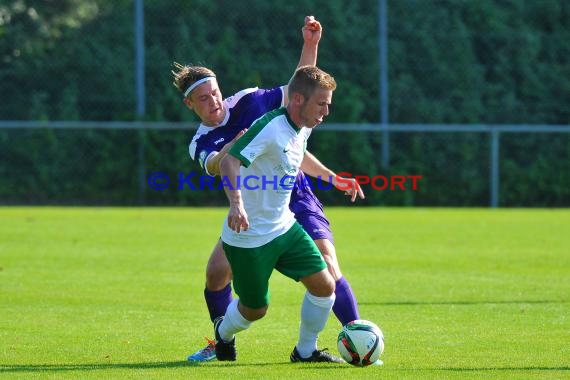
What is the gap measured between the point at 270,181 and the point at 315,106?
495 millimetres

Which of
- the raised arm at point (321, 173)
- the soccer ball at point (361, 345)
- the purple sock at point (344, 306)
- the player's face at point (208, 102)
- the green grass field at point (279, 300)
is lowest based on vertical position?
the green grass field at point (279, 300)

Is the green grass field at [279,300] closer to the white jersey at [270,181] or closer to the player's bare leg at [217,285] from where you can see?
the player's bare leg at [217,285]

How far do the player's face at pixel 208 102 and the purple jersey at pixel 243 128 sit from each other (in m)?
0.07

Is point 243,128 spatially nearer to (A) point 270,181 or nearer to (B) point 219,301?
(A) point 270,181

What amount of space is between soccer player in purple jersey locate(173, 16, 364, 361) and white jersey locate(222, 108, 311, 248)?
0.33m

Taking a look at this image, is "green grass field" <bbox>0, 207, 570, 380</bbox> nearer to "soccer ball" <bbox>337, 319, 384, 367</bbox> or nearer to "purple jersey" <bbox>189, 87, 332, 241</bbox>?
"soccer ball" <bbox>337, 319, 384, 367</bbox>

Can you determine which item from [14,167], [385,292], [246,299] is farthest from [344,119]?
[246,299]

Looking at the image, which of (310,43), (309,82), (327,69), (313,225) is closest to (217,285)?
(313,225)

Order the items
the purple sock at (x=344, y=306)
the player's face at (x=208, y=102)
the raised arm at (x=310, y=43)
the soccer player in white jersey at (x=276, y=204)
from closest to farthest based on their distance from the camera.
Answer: the soccer player in white jersey at (x=276, y=204) < the player's face at (x=208, y=102) < the purple sock at (x=344, y=306) < the raised arm at (x=310, y=43)

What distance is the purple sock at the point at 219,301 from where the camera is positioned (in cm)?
675

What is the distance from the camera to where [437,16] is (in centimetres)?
2358

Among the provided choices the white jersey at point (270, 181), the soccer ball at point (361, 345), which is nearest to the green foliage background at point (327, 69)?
the soccer ball at point (361, 345)

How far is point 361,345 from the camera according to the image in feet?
20.3

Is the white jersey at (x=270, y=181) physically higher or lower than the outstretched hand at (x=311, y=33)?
lower
